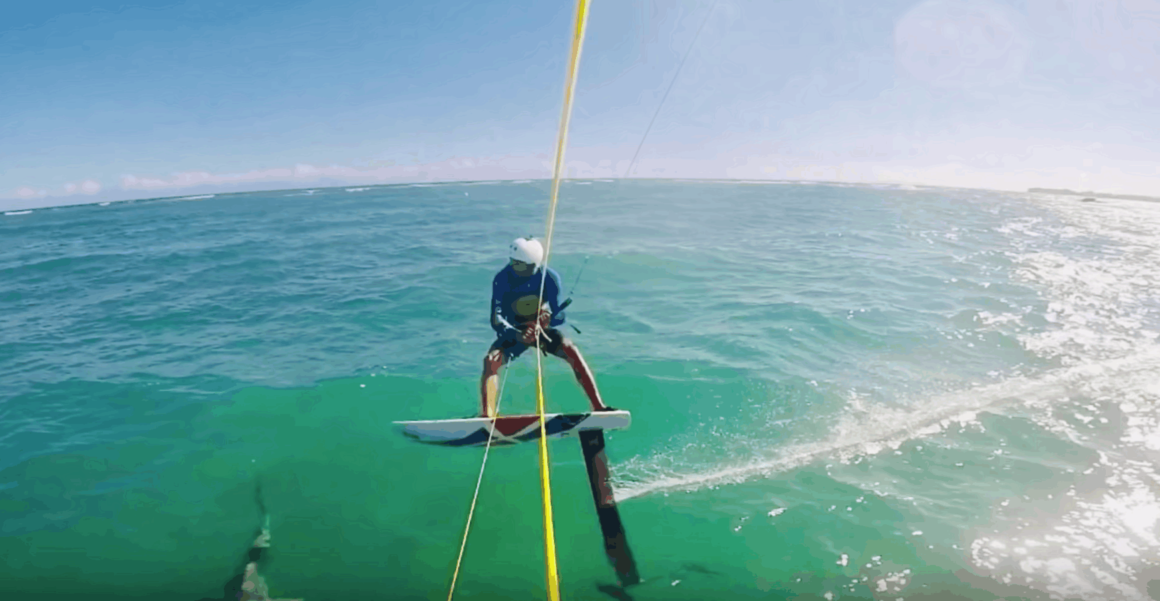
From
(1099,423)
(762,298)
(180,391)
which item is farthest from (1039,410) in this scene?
(180,391)

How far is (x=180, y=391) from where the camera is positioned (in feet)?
40.3

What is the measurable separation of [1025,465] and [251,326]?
782 inches

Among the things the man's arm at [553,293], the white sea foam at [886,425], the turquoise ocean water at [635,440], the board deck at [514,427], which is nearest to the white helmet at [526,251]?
the man's arm at [553,293]

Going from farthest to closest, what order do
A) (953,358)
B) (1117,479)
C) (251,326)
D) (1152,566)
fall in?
(251,326), (953,358), (1117,479), (1152,566)

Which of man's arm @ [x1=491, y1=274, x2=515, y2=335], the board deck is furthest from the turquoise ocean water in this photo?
man's arm @ [x1=491, y1=274, x2=515, y2=335]

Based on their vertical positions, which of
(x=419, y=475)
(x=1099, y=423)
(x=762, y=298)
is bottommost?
(x=419, y=475)

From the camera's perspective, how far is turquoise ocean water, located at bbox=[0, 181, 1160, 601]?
7.18 meters

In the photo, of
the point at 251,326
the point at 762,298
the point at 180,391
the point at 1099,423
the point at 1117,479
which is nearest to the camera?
the point at 1117,479

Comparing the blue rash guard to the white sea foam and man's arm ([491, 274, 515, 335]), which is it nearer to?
man's arm ([491, 274, 515, 335])

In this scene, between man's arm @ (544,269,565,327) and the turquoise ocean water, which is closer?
the turquoise ocean water

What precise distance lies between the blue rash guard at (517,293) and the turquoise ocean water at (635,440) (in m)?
2.97

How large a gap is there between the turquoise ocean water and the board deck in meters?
1.57

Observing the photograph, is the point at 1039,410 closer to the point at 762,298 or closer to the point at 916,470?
the point at 916,470

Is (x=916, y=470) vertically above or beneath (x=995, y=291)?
beneath
